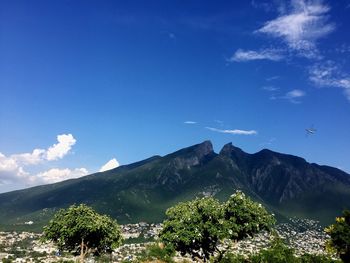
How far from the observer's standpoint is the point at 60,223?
52.6 meters

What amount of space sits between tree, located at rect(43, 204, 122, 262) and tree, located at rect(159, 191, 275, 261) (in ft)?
36.0

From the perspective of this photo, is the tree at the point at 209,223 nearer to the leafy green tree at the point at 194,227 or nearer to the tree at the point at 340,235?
the leafy green tree at the point at 194,227

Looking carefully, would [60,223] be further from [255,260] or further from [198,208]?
[255,260]

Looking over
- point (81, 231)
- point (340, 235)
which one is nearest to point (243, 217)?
point (81, 231)

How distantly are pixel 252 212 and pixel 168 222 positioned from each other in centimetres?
1042

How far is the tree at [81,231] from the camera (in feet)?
171

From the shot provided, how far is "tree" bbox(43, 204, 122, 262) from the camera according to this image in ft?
171

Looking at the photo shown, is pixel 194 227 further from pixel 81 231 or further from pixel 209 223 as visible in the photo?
pixel 81 231

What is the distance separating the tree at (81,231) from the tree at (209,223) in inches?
432

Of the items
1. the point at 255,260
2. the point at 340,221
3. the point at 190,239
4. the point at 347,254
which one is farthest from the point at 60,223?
the point at 340,221

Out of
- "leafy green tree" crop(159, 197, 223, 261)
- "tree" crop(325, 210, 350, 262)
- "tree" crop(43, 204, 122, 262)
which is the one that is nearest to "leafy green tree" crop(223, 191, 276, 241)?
"leafy green tree" crop(159, 197, 223, 261)

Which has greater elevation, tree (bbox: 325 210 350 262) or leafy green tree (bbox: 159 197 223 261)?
leafy green tree (bbox: 159 197 223 261)

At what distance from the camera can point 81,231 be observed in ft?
173

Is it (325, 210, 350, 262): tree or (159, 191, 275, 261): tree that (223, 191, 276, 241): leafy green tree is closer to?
(159, 191, 275, 261): tree
